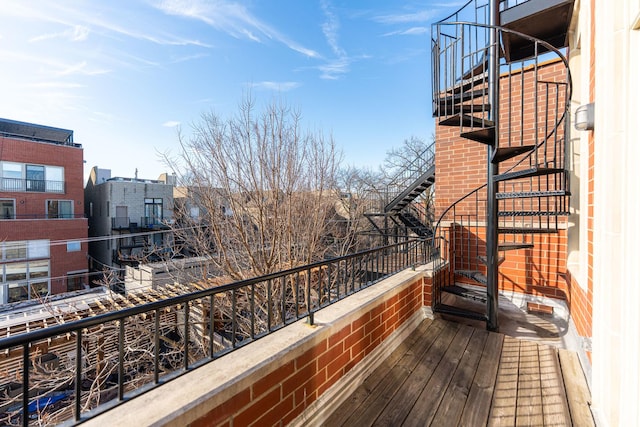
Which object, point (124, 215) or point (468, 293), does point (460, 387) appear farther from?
point (124, 215)

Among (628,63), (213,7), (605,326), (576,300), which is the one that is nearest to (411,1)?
(213,7)

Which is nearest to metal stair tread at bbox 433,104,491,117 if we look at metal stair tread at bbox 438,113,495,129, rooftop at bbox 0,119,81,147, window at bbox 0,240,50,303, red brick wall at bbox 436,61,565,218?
metal stair tread at bbox 438,113,495,129

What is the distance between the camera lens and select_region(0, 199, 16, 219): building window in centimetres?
1109

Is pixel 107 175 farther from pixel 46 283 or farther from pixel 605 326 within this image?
pixel 605 326

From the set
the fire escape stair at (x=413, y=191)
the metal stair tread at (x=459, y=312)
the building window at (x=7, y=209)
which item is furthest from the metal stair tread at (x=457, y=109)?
the building window at (x=7, y=209)

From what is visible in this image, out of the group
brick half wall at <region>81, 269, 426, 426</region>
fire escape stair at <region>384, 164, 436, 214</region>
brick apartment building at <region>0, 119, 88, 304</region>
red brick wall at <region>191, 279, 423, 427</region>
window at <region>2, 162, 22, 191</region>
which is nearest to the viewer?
brick half wall at <region>81, 269, 426, 426</region>

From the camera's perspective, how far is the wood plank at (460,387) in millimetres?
1535

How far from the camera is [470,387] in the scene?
1.80 meters

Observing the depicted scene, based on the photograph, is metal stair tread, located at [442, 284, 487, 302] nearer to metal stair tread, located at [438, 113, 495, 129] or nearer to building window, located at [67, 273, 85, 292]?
metal stair tread, located at [438, 113, 495, 129]

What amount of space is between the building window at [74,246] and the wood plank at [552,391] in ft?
53.5

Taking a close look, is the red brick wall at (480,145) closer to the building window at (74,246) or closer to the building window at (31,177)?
the building window at (74,246)

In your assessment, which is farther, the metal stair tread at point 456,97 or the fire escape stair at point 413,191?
the fire escape stair at point 413,191

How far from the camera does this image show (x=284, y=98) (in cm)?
457

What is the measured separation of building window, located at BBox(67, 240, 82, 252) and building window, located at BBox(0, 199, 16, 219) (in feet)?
7.19
